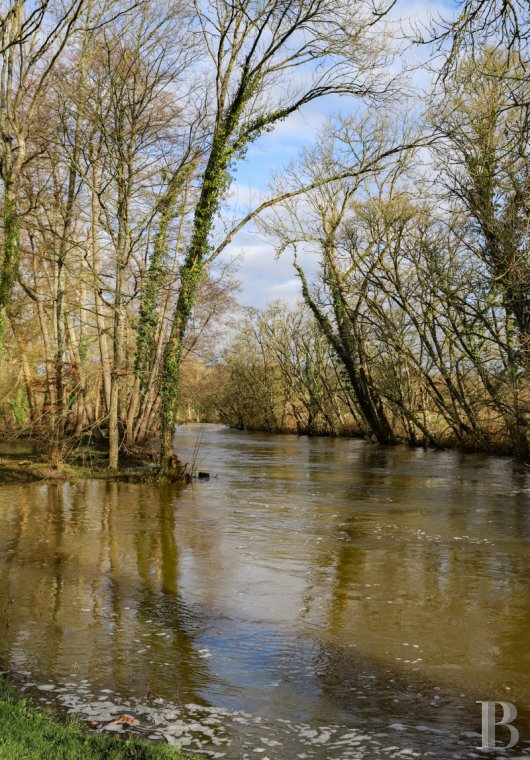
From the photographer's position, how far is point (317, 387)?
4641cm

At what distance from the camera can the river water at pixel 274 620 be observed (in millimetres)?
4762

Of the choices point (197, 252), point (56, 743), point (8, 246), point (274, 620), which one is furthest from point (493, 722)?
point (8, 246)

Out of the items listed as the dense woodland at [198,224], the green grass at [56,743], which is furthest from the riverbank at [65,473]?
the green grass at [56,743]

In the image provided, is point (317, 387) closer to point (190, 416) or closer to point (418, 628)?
A: point (190, 416)

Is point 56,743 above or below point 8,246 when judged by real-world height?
below

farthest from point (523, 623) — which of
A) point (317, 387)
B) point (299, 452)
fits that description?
point (317, 387)

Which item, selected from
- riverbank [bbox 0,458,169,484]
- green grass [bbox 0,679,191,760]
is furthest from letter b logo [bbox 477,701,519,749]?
riverbank [bbox 0,458,169,484]

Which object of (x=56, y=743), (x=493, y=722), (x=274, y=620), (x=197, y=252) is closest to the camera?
(x=56, y=743)

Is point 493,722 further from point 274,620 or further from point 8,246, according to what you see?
point 8,246

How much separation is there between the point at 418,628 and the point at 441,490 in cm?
1079

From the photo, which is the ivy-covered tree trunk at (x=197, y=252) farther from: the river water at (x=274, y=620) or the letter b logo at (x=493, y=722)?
the letter b logo at (x=493, y=722)

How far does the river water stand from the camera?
4.76 m

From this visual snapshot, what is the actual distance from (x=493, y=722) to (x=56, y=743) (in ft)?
9.38

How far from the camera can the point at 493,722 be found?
4770 mm
